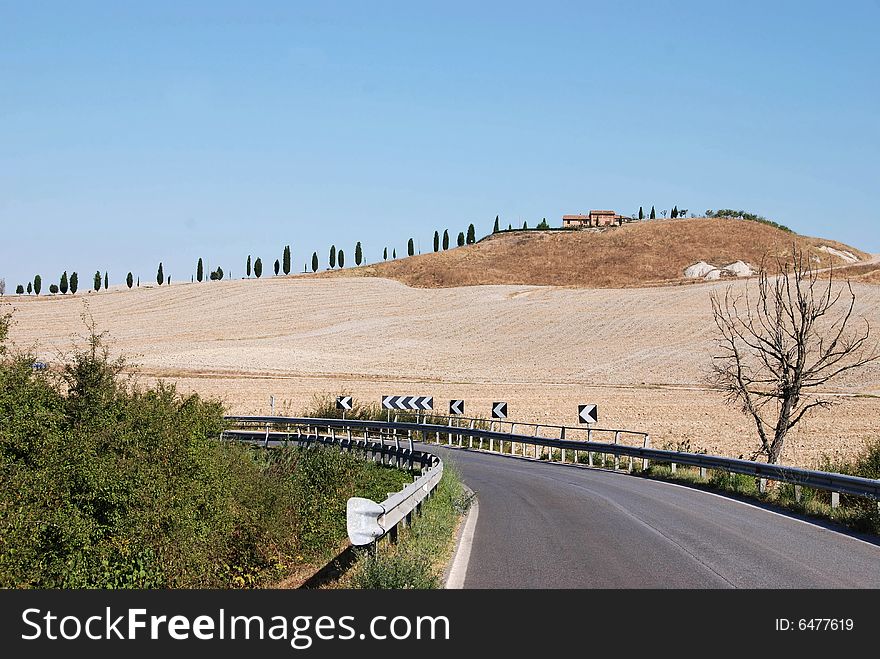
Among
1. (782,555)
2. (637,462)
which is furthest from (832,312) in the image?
(782,555)

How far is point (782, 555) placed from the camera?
12.3 meters

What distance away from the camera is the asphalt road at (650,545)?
409 inches

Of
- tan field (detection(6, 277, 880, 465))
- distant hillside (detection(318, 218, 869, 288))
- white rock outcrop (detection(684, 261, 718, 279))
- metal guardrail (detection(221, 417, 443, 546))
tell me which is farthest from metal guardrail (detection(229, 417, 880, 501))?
white rock outcrop (detection(684, 261, 718, 279))

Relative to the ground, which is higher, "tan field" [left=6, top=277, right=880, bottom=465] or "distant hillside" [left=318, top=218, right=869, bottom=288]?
"distant hillside" [left=318, top=218, right=869, bottom=288]

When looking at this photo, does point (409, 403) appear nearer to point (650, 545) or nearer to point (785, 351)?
Answer: point (785, 351)

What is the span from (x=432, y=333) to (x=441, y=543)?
279 ft

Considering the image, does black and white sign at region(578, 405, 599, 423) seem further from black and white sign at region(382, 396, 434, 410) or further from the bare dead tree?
black and white sign at region(382, 396, 434, 410)

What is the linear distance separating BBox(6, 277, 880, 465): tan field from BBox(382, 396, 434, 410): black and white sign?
606 centimetres

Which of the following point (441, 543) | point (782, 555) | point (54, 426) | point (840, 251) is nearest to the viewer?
point (782, 555)

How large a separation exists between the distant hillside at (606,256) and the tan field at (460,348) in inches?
854

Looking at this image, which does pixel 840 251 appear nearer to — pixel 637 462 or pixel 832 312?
pixel 832 312

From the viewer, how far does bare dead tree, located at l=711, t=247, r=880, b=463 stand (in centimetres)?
2747

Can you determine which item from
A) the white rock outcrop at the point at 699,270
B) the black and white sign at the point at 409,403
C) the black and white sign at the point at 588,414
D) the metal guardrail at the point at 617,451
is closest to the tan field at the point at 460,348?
the black and white sign at the point at 588,414

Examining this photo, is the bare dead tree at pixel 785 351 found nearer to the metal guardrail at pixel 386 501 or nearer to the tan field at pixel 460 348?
the tan field at pixel 460 348
